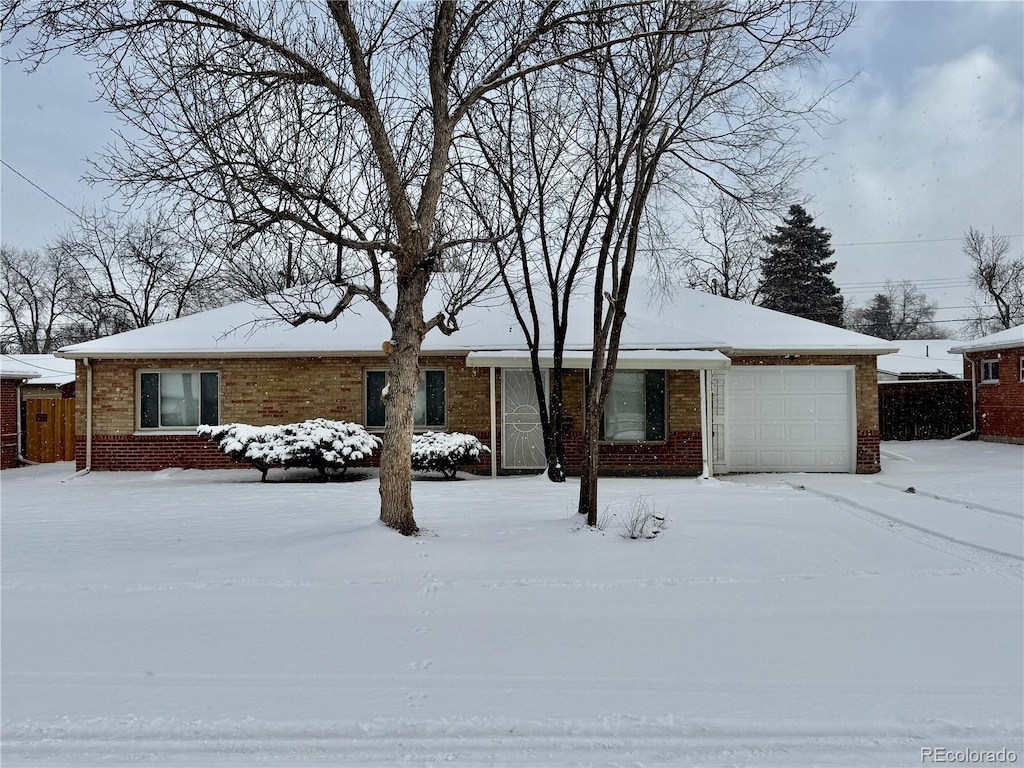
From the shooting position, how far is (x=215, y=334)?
1490 centimetres

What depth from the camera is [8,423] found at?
1839 cm

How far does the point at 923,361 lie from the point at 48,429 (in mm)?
31943

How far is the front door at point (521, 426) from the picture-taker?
14.3 meters

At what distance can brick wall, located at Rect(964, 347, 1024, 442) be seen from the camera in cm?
1883

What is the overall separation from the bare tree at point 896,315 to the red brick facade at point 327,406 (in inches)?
1840

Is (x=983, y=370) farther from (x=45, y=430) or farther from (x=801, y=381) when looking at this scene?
(x=45, y=430)

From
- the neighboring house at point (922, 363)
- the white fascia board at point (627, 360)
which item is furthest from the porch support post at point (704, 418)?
the neighboring house at point (922, 363)

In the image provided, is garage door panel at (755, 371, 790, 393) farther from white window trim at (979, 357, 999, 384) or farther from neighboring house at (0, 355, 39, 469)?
neighboring house at (0, 355, 39, 469)

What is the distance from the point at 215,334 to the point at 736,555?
39.4ft

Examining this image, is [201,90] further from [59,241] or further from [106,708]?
[59,241]

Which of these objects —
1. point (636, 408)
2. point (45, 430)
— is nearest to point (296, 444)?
point (636, 408)

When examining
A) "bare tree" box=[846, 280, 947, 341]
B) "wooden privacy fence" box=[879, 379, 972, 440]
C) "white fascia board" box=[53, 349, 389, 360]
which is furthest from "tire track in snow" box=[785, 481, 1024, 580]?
"bare tree" box=[846, 280, 947, 341]

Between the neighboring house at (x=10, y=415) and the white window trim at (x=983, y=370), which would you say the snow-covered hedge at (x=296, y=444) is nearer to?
the neighboring house at (x=10, y=415)

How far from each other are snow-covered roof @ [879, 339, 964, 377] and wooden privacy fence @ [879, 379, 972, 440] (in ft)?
12.5
